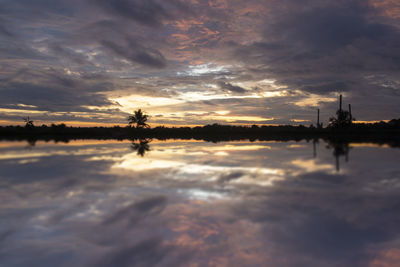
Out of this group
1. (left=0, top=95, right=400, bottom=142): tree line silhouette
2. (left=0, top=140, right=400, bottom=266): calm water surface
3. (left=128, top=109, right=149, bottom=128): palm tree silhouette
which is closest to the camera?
(left=0, top=140, right=400, bottom=266): calm water surface

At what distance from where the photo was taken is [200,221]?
462 centimetres

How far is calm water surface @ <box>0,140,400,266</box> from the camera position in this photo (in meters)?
3.48

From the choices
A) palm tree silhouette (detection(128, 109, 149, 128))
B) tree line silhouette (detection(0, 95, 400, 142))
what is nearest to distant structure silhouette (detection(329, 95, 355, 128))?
tree line silhouette (detection(0, 95, 400, 142))

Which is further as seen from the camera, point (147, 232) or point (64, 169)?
point (64, 169)

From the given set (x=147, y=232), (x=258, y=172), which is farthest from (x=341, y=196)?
(x=147, y=232)

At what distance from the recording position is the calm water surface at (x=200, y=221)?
3477 mm

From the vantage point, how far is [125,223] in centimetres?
452

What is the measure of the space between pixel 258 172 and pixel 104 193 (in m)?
5.52

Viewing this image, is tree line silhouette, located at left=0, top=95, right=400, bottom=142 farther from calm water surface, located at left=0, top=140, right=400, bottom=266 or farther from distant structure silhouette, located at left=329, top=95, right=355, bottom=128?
calm water surface, located at left=0, top=140, right=400, bottom=266

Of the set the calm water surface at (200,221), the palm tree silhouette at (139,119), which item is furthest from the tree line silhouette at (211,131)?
the calm water surface at (200,221)

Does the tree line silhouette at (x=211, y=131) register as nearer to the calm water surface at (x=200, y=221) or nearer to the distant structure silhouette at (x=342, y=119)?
the distant structure silhouette at (x=342, y=119)

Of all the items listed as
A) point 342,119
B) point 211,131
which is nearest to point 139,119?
point 211,131

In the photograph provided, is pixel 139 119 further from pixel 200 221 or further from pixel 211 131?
pixel 200 221

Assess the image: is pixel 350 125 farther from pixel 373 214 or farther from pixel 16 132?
pixel 16 132
